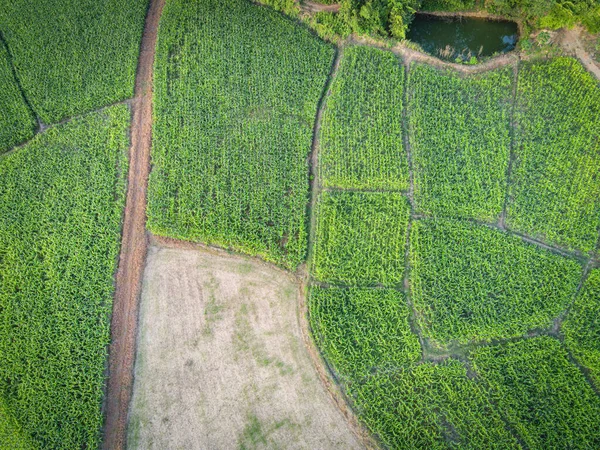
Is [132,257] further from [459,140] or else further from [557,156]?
[557,156]

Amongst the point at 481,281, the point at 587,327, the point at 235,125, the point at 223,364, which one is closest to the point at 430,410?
the point at 481,281

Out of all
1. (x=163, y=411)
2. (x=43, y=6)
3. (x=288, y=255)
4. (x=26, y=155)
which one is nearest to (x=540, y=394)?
(x=288, y=255)

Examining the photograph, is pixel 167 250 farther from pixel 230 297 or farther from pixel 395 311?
pixel 395 311

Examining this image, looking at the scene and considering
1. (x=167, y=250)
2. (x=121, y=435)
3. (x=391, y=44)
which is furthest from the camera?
(x=391, y=44)

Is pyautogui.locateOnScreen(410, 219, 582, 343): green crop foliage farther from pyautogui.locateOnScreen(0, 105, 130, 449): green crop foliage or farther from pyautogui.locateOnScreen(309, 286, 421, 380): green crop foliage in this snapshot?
pyautogui.locateOnScreen(0, 105, 130, 449): green crop foliage

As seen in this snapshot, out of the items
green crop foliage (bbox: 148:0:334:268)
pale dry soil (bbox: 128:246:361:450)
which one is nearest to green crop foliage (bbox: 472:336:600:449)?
pale dry soil (bbox: 128:246:361:450)
